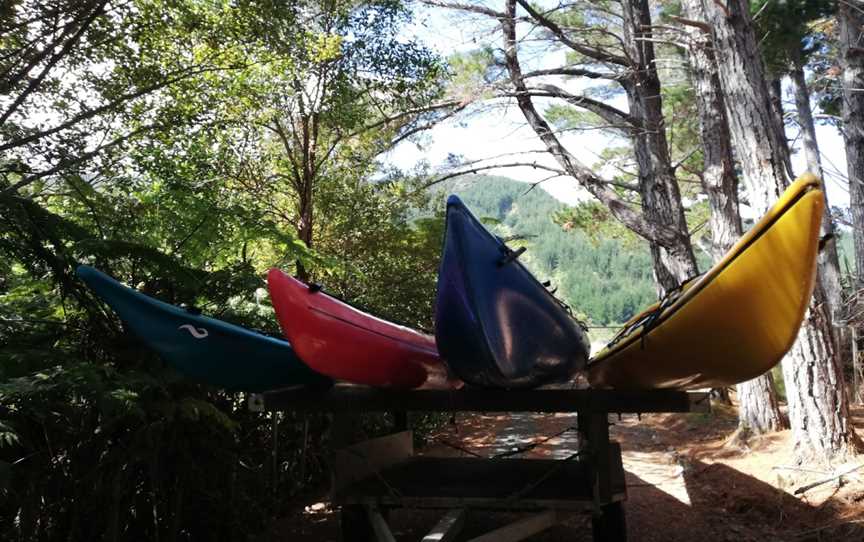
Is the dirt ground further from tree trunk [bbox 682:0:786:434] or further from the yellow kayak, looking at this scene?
the yellow kayak

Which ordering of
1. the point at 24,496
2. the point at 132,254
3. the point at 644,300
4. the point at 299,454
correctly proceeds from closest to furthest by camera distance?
1. the point at 24,496
2. the point at 132,254
3. the point at 299,454
4. the point at 644,300

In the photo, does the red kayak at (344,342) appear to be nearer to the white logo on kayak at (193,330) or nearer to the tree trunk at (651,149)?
the white logo on kayak at (193,330)

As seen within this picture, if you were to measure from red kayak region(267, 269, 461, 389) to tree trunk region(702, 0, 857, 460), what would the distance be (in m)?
3.47

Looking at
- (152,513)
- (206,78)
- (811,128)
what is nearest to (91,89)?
(206,78)

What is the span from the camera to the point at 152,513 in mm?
3184

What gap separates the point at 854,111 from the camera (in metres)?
11.0

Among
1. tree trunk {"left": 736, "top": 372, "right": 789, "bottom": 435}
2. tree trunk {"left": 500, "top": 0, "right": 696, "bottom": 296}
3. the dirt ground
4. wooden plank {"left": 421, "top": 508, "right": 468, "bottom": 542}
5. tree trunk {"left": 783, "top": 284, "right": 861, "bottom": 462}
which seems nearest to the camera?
wooden plank {"left": 421, "top": 508, "right": 468, "bottom": 542}

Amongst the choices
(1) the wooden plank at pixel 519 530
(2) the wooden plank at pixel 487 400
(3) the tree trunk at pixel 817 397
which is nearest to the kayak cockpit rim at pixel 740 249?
(2) the wooden plank at pixel 487 400

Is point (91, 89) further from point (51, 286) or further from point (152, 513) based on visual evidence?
point (152, 513)

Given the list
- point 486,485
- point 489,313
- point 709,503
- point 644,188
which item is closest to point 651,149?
point 644,188

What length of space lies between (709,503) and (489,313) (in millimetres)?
3420

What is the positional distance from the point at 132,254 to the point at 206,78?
4.37 meters

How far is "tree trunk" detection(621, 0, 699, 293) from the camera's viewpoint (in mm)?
8062

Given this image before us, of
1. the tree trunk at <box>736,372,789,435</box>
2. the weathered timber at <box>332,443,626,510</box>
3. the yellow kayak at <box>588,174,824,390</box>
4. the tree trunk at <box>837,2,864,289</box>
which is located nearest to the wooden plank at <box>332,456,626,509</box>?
the weathered timber at <box>332,443,626,510</box>
